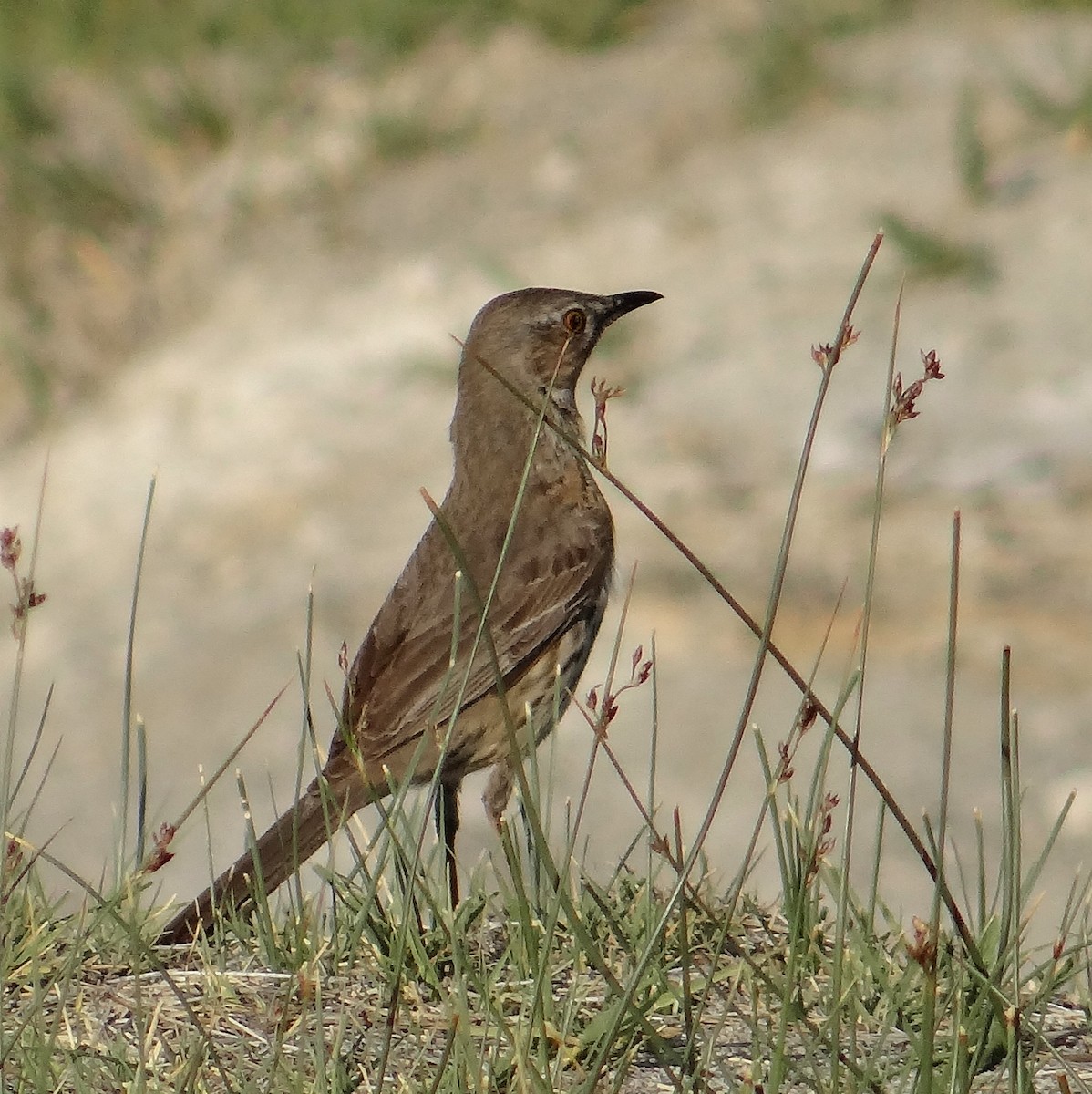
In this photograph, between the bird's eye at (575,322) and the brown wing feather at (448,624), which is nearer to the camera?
the brown wing feather at (448,624)

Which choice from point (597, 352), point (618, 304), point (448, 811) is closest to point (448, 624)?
point (448, 811)

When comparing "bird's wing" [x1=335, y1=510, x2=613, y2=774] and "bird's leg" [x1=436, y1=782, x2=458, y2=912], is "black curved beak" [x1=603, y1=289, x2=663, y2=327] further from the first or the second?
"bird's leg" [x1=436, y1=782, x2=458, y2=912]

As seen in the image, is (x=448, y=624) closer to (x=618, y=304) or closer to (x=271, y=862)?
(x=271, y=862)

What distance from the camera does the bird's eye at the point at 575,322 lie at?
529cm

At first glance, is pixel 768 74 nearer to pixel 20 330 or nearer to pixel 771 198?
pixel 771 198

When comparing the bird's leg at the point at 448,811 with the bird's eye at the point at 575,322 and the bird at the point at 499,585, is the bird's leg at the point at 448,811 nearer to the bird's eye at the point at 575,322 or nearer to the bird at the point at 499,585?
the bird at the point at 499,585

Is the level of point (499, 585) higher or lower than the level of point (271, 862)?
higher

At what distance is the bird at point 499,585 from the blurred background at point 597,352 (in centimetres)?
283

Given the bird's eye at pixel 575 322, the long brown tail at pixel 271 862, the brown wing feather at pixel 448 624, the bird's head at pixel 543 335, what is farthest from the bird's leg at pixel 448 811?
the bird's eye at pixel 575 322

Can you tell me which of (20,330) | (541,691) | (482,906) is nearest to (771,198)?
(20,330)

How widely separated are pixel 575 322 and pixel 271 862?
1891 millimetres

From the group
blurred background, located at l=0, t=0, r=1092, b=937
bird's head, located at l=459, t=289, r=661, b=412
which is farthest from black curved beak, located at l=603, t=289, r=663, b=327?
blurred background, located at l=0, t=0, r=1092, b=937

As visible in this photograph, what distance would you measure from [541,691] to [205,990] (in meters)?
2.00

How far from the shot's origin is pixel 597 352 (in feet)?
32.0
